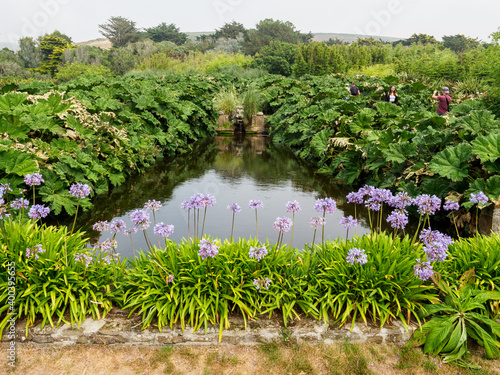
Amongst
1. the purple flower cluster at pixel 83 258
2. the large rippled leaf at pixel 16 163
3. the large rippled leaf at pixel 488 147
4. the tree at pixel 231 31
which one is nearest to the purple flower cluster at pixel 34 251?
the purple flower cluster at pixel 83 258

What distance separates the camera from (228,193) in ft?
22.1

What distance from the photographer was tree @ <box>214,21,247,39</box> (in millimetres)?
72562

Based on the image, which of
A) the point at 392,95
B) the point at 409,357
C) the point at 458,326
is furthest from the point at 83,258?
the point at 392,95

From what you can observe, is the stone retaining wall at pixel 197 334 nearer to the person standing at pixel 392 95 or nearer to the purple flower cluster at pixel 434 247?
the purple flower cluster at pixel 434 247

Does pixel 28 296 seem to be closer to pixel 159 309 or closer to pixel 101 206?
pixel 159 309

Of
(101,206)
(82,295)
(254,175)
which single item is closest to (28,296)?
(82,295)

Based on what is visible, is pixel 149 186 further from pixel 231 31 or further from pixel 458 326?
pixel 231 31

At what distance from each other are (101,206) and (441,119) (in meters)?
5.69

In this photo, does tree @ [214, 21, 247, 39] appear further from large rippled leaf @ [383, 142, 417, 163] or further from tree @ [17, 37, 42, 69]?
large rippled leaf @ [383, 142, 417, 163]

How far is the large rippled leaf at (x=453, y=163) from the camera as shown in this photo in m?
4.57

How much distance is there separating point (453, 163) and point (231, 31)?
75266mm

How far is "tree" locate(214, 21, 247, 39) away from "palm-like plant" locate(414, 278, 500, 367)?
249 ft

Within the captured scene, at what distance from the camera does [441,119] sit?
19.2ft

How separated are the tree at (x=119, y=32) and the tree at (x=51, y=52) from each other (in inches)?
502
